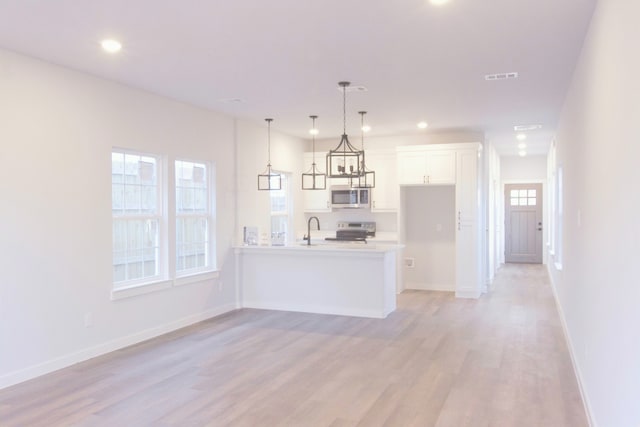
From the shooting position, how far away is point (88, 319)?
188 inches

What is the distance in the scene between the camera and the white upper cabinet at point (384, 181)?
8609mm

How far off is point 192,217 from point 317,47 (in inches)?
124

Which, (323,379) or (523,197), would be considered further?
(523,197)

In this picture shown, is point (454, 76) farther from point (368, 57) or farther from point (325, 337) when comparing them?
point (325, 337)

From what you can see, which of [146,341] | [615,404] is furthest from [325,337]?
[615,404]

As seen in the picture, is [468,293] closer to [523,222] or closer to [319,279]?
[319,279]

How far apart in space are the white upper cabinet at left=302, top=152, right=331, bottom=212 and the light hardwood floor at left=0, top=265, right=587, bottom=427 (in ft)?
9.93

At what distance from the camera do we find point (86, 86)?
4.79 meters

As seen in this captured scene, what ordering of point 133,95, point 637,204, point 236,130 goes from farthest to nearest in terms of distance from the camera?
point 236,130 → point 133,95 → point 637,204

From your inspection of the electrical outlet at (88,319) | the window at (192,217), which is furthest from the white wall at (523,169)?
the electrical outlet at (88,319)

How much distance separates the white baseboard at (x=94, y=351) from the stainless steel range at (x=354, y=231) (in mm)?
2798

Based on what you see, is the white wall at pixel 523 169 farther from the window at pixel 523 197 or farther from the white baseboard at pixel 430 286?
the white baseboard at pixel 430 286

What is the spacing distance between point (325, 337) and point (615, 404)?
11.1 feet

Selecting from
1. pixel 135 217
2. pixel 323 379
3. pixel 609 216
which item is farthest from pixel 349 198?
pixel 609 216
